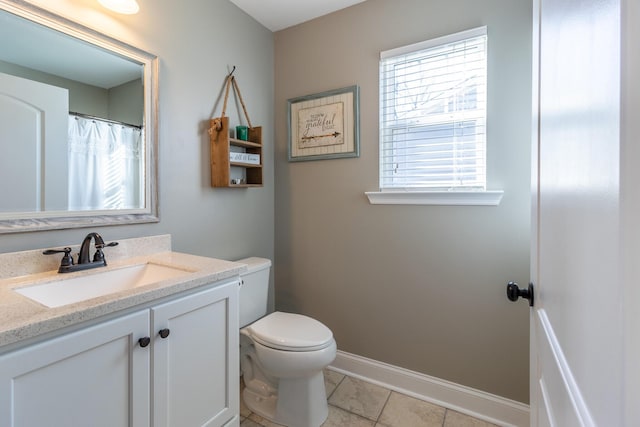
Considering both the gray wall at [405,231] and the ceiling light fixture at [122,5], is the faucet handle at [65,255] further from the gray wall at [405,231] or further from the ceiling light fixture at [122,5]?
the gray wall at [405,231]

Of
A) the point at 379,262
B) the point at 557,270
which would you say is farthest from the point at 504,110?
the point at 557,270

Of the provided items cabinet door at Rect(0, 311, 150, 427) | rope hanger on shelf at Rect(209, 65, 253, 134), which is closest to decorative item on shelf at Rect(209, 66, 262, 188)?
rope hanger on shelf at Rect(209, 65, 253, 134)

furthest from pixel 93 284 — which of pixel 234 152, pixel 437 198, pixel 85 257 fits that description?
pixel 437 198

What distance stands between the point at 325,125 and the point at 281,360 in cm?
146

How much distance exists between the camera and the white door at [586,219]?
0.31 m

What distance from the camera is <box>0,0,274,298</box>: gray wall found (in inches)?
54.9

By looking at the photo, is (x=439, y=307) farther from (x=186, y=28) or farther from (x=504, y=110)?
(x=186, y=28)

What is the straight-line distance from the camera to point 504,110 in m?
1.51

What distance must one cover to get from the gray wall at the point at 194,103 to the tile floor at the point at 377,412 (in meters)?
1.04

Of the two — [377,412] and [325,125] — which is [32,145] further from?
[377,412]

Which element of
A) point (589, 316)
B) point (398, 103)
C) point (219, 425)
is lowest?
point (219, 425)

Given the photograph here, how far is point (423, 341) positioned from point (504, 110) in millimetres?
1357

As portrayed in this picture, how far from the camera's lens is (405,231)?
1801mm

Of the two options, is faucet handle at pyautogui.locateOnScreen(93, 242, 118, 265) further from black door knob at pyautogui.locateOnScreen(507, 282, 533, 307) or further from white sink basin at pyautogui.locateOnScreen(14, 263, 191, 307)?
black door knob at pyautogui.locateOnScreen(507, 282, 533, 307)
